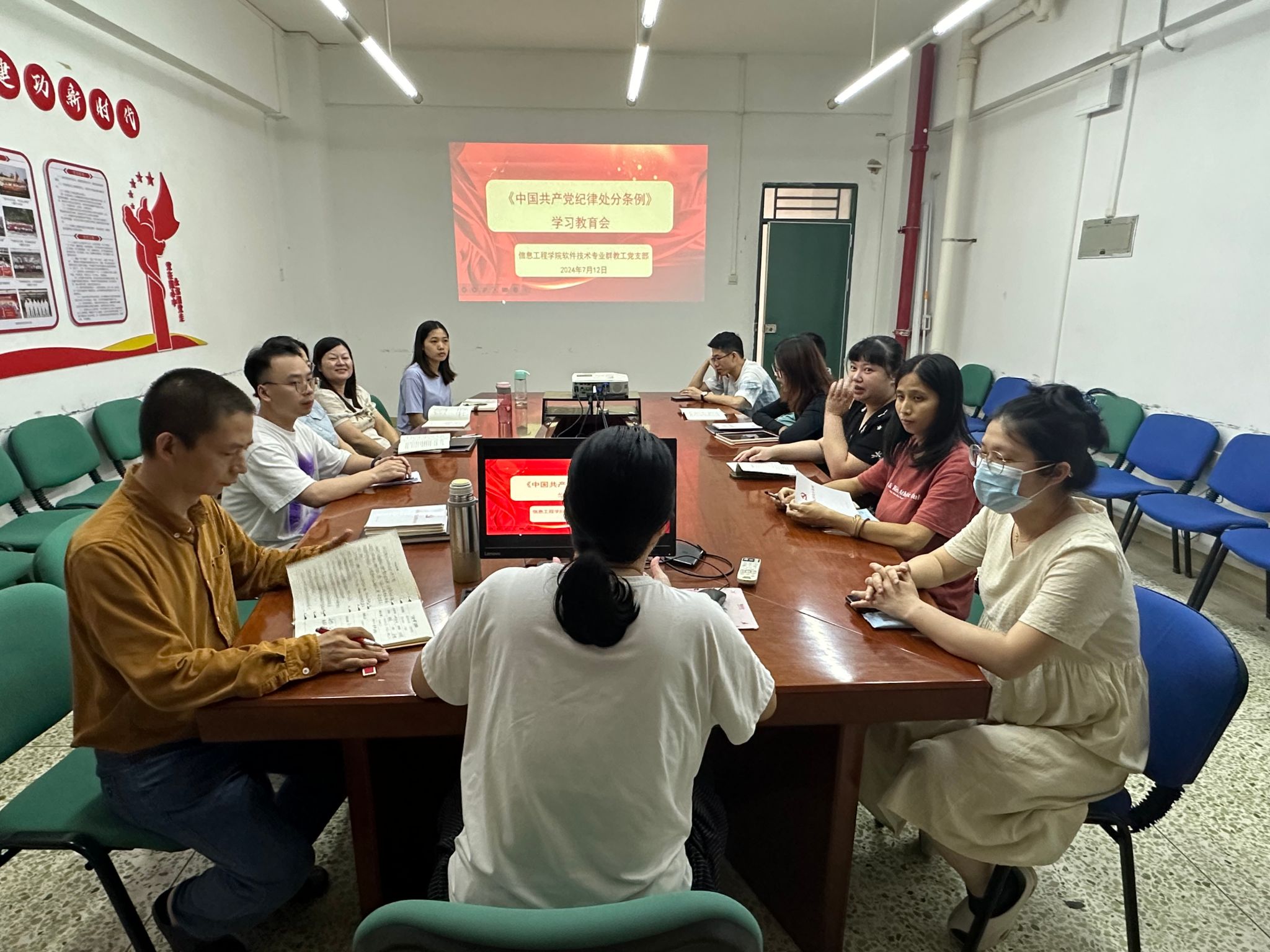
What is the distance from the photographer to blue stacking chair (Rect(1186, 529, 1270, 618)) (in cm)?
244

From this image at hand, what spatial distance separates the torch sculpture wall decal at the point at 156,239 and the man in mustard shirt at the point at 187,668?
3413 mm

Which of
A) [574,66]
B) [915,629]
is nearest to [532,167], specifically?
[574,66]

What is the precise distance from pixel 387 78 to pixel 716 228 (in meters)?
3.02

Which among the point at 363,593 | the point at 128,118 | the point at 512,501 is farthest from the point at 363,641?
the point at 128,118

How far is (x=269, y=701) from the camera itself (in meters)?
1.12

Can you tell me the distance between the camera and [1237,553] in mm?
2504

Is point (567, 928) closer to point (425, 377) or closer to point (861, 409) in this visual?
point (861, 409)

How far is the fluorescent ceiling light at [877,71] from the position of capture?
3.94 meters

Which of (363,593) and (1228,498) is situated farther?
(1228,498)

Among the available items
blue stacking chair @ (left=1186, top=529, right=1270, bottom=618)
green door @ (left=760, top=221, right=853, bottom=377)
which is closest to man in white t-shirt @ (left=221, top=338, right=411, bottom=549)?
blue stacking chair @ (left=1186, top=529, right=1270, bottom=618)

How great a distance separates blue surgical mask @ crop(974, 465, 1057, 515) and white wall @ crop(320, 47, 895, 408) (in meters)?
5.30

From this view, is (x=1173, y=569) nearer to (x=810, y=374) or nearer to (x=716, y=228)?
(x=810, y=374)

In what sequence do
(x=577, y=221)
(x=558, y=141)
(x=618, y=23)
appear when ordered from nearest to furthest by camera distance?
(x=618, y=23) < (x=558, y=141) < (x=577, y=221)

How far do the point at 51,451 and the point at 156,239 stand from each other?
159cm
